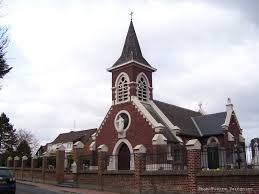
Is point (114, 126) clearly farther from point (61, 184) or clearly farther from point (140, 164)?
point (140, 164)

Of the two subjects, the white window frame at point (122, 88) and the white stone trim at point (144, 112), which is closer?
the white stone trim at point (144, 112)

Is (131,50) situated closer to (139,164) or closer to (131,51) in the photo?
(131,51)

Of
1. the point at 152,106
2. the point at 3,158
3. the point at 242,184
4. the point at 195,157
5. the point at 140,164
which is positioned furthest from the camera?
A: the point at 3,158

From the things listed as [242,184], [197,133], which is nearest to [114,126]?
[197,133]

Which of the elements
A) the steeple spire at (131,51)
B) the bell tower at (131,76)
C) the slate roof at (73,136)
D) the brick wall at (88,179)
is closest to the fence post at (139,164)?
the brick wall at (88,179)

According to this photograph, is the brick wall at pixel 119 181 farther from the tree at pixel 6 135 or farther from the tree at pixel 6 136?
the tree at pixel 6 135

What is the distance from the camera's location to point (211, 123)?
3847cm

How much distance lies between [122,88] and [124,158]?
20.4 ft

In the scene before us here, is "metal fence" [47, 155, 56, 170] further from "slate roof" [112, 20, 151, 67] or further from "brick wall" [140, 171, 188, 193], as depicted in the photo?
"brick wall" [140, 171, 188, 193]

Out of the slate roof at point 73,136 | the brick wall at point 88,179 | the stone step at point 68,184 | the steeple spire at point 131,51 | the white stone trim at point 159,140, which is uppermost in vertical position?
the steeple spire at point 131,51

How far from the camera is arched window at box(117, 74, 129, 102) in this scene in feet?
117

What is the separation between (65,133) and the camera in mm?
94562

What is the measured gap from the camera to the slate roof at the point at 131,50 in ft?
121

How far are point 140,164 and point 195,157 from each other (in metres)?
4.07
